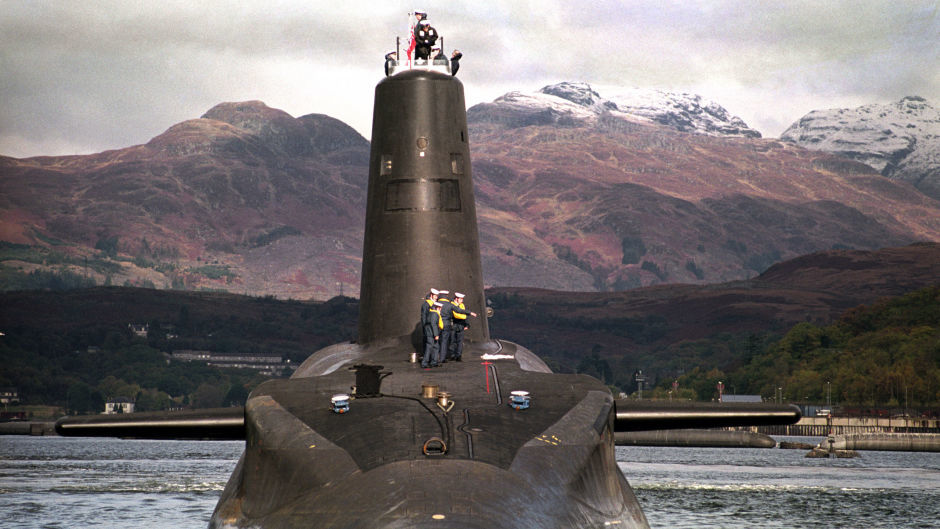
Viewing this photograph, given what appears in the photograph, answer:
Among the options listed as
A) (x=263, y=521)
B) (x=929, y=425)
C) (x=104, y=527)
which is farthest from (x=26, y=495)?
(x=929, y=425)

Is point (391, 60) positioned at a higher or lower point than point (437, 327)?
higher

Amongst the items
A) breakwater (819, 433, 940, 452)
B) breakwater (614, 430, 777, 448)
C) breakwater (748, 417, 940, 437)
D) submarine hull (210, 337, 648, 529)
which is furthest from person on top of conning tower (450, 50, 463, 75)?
breakwater (748, 417, 940, 437)

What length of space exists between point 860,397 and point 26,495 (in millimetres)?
171628

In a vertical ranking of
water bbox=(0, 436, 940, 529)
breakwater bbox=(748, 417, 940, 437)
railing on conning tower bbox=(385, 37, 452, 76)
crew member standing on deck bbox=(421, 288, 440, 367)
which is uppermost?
railing on conning tower bbox=(385, 37, 452, 76)

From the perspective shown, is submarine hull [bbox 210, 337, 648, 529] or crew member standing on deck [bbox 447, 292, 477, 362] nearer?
submarine hull [bbox 210, 337, 648, 529]

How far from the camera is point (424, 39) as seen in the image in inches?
1144

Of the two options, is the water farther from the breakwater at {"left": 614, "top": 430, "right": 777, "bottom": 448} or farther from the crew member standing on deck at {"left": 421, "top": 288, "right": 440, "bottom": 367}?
the breakwater at {"left": 614, "top": 430, "right": 777, "bottom": 448}

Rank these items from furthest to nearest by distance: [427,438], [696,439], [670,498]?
[696,439]
[670,498]
[427,438]

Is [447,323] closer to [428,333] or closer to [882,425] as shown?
[428,333]

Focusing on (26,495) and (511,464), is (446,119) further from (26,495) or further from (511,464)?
(26,495)

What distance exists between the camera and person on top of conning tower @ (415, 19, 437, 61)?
95.2 feet

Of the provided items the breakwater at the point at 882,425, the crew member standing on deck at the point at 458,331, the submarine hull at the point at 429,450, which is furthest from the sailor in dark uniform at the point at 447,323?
the breakwater at the point at 882,425

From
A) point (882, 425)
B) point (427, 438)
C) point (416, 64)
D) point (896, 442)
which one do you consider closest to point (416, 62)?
point (416, 64)

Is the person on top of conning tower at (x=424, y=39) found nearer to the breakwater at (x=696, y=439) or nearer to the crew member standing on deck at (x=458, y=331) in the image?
the crew member standing on deck at (x=458, y=331)
